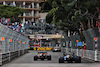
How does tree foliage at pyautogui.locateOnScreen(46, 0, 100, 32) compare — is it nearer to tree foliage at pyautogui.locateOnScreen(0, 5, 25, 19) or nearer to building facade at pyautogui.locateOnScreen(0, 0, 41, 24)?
tree foliage at pyautogui.locateOnScreen(0, 5, 25, 19)

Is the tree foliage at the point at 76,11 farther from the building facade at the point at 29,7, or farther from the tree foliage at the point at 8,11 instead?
the building facade at the point at 29,7

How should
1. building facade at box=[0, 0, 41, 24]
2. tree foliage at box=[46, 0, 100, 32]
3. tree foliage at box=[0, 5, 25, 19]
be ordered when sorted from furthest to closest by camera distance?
building facade at box=[0, 0, 41, 24] → tree foliage at box=[0, 5, 25, 19] → tree foliage at box=[46, 0, 100, 32]

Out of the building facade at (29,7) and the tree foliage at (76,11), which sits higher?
the building facade at (29,7)

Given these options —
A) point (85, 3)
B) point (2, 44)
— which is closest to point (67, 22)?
point (85, 3)

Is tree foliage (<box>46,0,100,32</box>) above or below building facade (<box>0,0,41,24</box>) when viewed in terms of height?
below

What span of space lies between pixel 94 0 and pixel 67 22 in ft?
54.1

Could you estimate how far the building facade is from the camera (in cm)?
11519

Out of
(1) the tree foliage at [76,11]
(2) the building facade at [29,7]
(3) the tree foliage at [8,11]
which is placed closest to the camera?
(1) the tree foliage at [76,11]

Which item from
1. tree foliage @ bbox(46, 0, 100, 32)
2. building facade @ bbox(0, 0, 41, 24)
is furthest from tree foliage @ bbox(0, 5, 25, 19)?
tree foliage @ bbox(46, 0, 100, 32)

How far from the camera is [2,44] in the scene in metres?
19.2

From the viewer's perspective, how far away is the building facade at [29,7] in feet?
378

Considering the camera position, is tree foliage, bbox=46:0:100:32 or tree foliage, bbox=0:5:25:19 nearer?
tree foliage, bbox=46:0:100:32

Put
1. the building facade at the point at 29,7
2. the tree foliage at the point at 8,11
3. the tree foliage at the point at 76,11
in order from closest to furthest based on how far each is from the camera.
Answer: the tree foliage at the point at 76,11
the tree foliage at the point at 8,11
the building facade at the point at 29,7

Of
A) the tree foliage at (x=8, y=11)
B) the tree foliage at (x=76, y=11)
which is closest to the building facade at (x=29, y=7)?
the tree foliage at (x=8, y=11)
